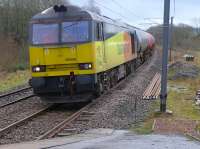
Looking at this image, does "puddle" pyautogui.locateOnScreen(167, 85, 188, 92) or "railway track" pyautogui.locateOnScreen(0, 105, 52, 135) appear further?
"puddle" pyautogui.locateOnScreen(167, 85, 188, 92)

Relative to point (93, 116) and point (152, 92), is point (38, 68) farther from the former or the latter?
point (152, 92)

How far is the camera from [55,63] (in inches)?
678

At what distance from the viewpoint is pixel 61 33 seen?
17.5m

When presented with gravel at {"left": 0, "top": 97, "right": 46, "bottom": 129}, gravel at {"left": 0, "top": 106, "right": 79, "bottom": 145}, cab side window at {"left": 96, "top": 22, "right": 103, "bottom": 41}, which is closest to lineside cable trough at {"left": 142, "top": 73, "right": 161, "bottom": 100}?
cab side window at {"left": 96, "top": 22, "right": 103, "bottom": 41}

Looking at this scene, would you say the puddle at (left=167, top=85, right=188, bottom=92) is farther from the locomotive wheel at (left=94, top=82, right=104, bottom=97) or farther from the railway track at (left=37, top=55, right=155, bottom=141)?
the railway track at (left=37, top=55, right=155, bottom=141)

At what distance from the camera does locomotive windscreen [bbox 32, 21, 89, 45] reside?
1739 centimetres

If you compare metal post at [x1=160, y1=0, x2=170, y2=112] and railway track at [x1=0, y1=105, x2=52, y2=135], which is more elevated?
metal post at [x1=160, y1=0, x2=170, y2=112]

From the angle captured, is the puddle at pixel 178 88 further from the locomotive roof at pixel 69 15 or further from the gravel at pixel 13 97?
the locomotive roof at pixel 69 15

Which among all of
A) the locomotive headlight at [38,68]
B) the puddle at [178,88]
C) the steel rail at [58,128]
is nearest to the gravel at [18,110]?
the locomotive headlight at [38,68]

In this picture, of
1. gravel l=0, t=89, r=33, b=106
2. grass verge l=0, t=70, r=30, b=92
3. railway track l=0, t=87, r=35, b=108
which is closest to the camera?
railway track l=0, t=87, r=35, b=108

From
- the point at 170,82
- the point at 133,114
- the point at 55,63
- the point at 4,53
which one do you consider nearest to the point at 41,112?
the point at 55,63

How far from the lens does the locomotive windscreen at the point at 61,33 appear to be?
57.1ft

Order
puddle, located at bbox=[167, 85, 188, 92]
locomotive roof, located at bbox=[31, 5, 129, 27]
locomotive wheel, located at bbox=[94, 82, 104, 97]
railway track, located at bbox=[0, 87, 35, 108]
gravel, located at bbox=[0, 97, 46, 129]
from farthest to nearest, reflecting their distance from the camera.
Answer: puddle, located at bbox=[167, 85, 188, 92]
railway track, located at bbox=[0, 87, 35, 108]
locomotive wheel, located at bbox=[94, 82, 104, 97]
locomotive roof, located at bbox=[31, 5, 129, 27]
gravel, located at bbox=[0, 97, 46, 129]

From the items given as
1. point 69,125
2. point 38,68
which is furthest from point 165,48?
point 38,68
